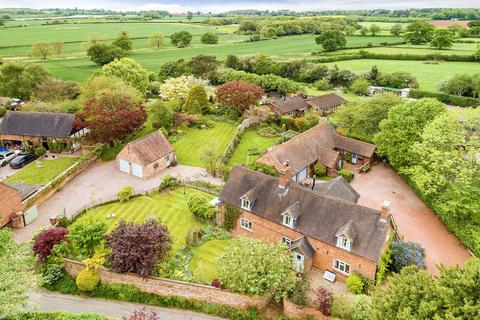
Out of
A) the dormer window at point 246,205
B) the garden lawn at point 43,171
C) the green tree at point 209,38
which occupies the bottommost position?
the garden lawn at point 43,171

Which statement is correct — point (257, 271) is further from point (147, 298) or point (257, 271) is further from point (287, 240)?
point (147, 298)

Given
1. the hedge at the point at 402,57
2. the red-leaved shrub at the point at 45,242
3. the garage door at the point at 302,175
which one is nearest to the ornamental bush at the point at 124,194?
the red-leaved shrub at the point at 45,242

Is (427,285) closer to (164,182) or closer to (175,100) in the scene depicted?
(164,182)

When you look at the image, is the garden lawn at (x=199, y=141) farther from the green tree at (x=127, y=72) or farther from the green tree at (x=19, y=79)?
the green tree at (x=19, y=79)

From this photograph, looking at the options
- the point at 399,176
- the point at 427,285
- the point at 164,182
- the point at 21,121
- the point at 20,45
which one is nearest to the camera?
the point at 427,285

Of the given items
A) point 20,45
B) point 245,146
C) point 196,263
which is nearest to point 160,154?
point 245,146

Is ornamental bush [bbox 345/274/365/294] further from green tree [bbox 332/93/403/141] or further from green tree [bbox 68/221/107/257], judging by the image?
green tree [bbox 332/93/403/141]

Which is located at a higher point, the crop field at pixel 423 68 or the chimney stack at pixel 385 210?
the chimney stack at pixel 385 210
